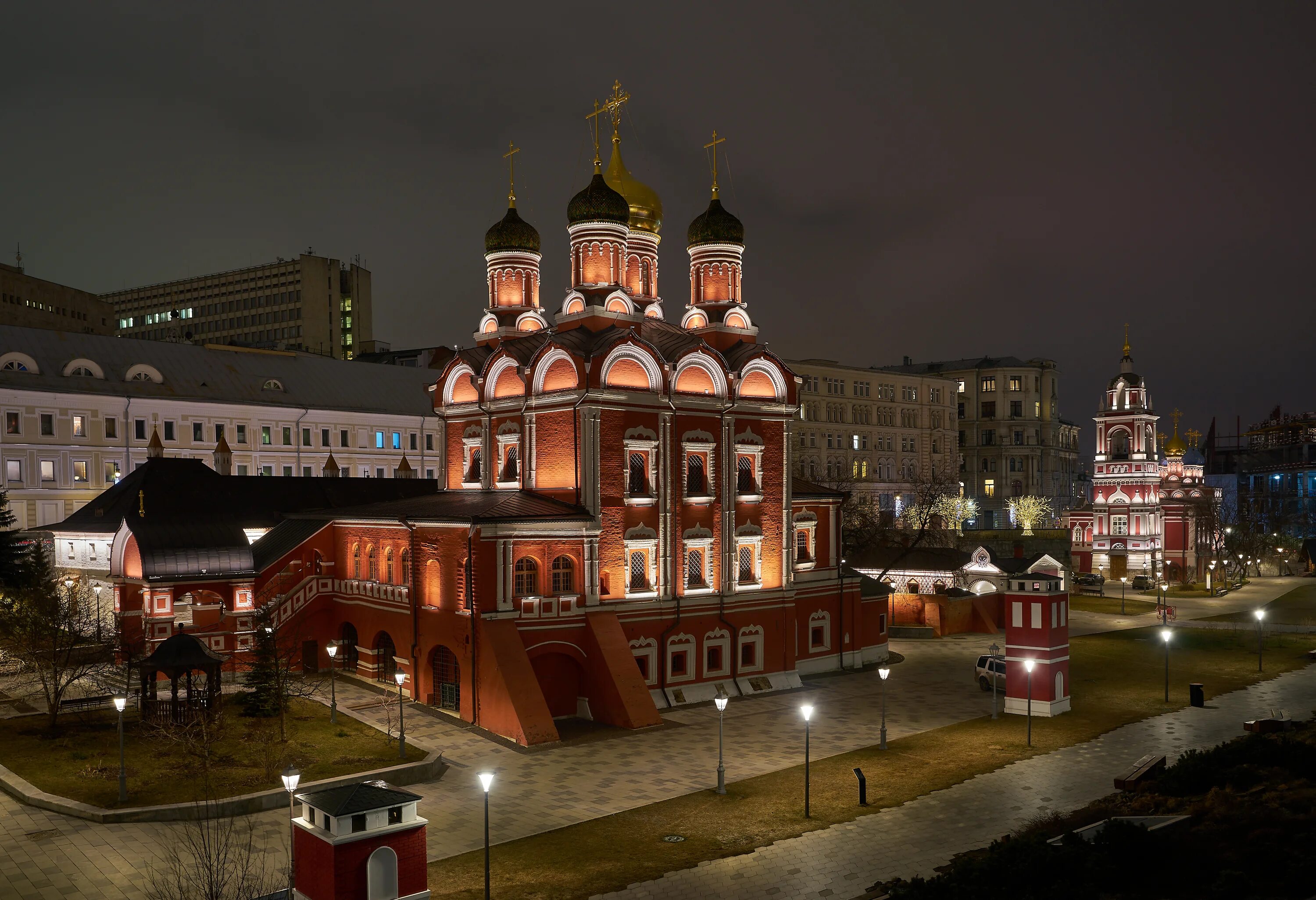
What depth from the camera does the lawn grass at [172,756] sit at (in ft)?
73.4

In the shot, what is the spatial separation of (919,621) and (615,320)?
2450 cm

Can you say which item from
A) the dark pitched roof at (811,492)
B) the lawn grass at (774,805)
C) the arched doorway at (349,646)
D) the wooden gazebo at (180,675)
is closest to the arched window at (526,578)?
the wooden gazebo at (180,675)

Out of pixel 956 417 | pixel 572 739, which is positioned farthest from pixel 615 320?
pixel 956 417

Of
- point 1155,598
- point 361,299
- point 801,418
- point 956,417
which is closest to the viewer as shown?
point 1155,598

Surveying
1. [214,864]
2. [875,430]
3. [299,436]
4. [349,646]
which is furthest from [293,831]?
[875,430]

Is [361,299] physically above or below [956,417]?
above

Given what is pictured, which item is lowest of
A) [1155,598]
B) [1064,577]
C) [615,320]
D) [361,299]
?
[1155,598]

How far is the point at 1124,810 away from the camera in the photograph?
19.2 m

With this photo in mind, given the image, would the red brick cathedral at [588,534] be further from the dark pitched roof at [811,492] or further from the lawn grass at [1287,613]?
the lawn grass at [1287,613]

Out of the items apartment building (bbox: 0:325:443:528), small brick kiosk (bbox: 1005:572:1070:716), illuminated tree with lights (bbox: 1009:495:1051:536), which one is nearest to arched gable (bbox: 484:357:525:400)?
apartment building (bbox: 0:325:443:528)

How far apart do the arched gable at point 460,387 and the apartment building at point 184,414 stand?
206 centimetres

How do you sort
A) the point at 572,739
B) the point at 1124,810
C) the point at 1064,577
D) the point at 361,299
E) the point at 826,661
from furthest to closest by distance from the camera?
the point at 361,299
the point at 826,661
the point at 1064,577
the point at 572,739
the point at 1124,810

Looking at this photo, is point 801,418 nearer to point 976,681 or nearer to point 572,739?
point 976,681

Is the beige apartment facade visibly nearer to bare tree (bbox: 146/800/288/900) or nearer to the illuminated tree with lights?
bare tree (bbox: 146/800/288/900)
